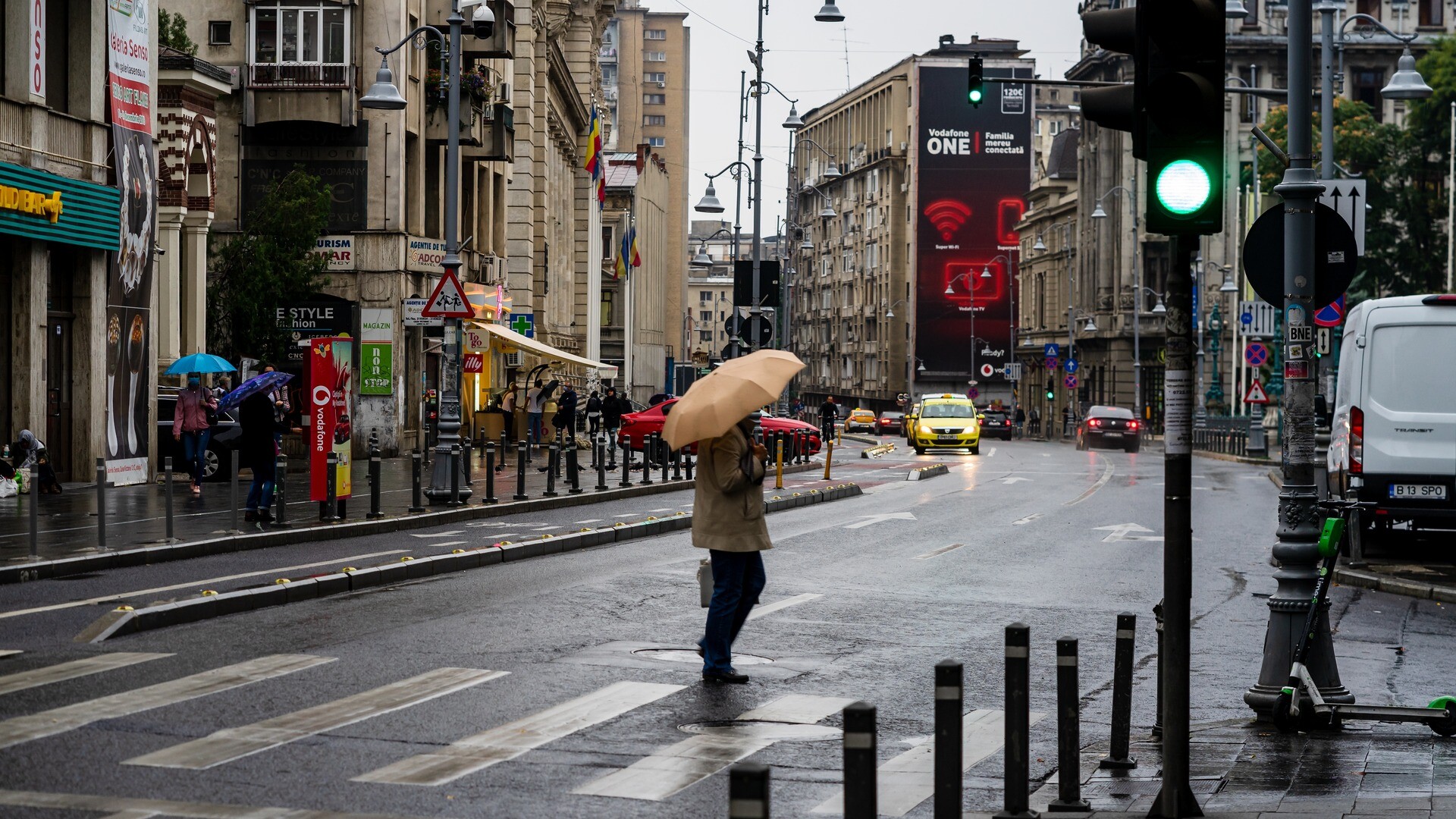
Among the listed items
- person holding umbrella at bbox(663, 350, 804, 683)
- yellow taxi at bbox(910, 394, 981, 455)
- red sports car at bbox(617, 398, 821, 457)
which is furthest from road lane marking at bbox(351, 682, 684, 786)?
yellow taxi at bbox(910, 394, 981, 455)

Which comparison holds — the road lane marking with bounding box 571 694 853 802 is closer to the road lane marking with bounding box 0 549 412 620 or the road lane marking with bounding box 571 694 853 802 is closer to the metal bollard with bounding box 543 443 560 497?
the road lane marking with bounding box 0 549 412 620

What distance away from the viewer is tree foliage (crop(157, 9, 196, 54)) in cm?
3778

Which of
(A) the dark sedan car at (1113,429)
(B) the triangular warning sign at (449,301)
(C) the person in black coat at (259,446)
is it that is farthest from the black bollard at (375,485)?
(A) the dark sedan car at (1113,429)

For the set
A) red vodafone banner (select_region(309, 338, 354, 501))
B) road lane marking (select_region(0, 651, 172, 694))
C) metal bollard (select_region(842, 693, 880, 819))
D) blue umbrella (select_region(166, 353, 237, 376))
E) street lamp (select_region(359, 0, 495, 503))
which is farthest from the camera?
blue umbrella (select_region(166, 353, 237, 376))

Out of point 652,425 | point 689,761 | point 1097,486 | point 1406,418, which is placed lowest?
point 1097,486

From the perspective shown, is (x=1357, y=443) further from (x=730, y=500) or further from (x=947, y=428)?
(x=947, y=428)

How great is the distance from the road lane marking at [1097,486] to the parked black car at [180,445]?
1371cm

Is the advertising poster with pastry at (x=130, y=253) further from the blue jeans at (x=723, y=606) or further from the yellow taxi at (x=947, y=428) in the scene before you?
the yellow taxi at (x=947, y=428)

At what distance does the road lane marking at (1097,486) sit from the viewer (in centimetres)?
2964

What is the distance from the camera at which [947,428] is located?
54969 millimetres

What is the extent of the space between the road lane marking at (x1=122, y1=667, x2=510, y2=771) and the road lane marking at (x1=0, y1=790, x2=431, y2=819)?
0.61m

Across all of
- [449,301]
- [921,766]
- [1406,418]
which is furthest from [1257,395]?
[921,766]

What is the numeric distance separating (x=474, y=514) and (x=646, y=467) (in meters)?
8.07

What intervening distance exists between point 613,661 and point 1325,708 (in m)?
4.41
